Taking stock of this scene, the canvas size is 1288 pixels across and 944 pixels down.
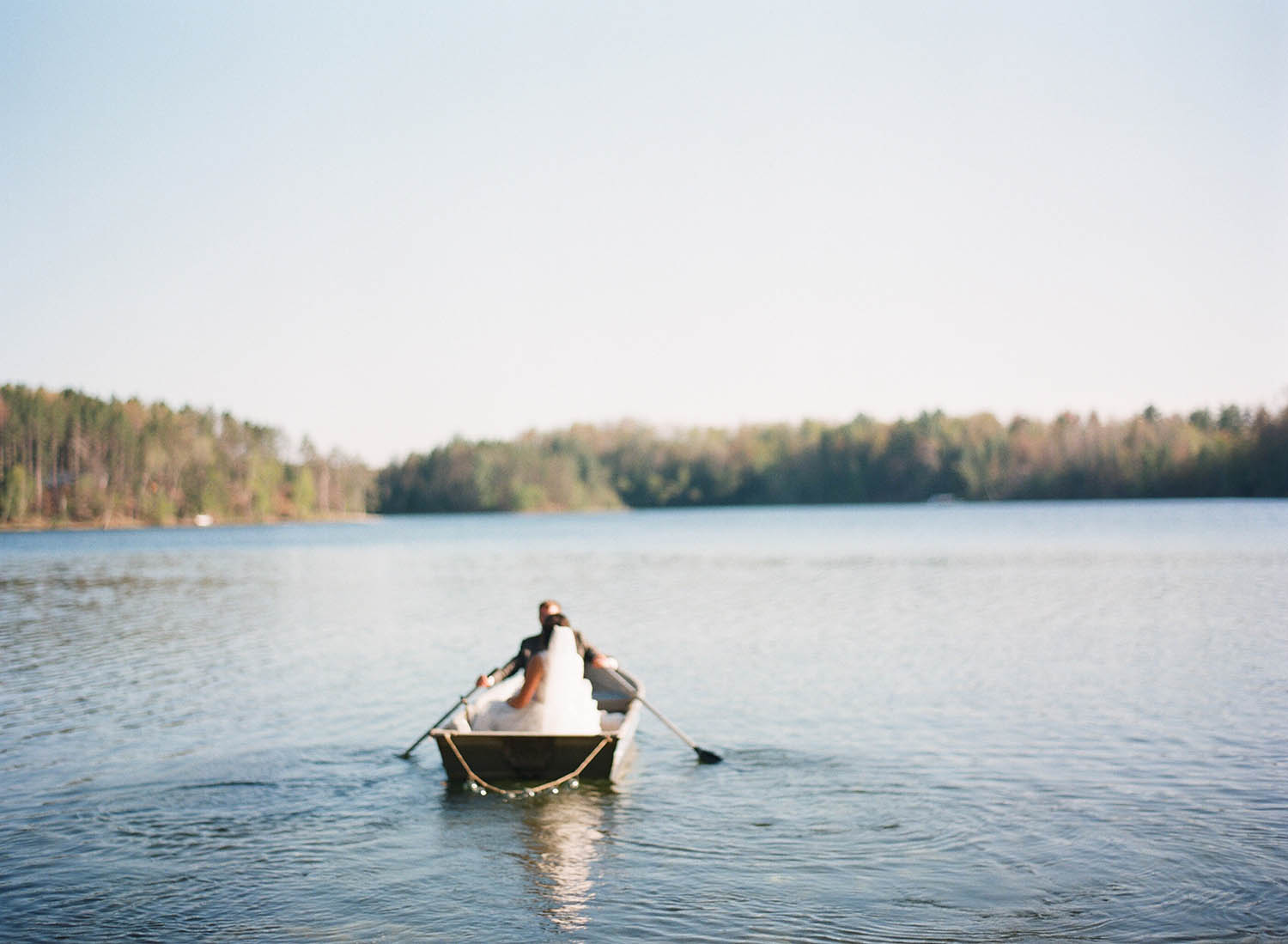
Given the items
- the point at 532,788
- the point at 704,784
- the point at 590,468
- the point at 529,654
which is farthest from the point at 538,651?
the point at 590,468

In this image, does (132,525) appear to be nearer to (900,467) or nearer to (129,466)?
(129,466)

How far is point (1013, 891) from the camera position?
8.75 meters

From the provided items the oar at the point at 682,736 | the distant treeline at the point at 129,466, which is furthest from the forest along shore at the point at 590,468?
the oar at the point at 682,736

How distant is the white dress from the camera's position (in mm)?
11867

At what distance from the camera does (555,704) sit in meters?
11.9

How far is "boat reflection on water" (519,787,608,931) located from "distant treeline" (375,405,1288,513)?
452 feet

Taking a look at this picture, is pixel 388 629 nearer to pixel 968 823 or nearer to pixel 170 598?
pixel 170 598

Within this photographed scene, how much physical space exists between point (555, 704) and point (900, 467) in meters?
168

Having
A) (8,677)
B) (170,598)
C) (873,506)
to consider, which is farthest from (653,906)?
(873,506)

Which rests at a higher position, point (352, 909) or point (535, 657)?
point (535, 657)

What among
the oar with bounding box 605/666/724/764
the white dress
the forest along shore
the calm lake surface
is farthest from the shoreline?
the white dress

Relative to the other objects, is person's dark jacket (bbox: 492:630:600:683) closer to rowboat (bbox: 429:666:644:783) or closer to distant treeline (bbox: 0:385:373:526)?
rowboat (bbox: 429:666:644:783)

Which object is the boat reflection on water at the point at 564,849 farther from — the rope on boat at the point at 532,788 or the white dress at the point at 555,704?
the white dress at the point at 555,704

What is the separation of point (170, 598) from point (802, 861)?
109 ft
